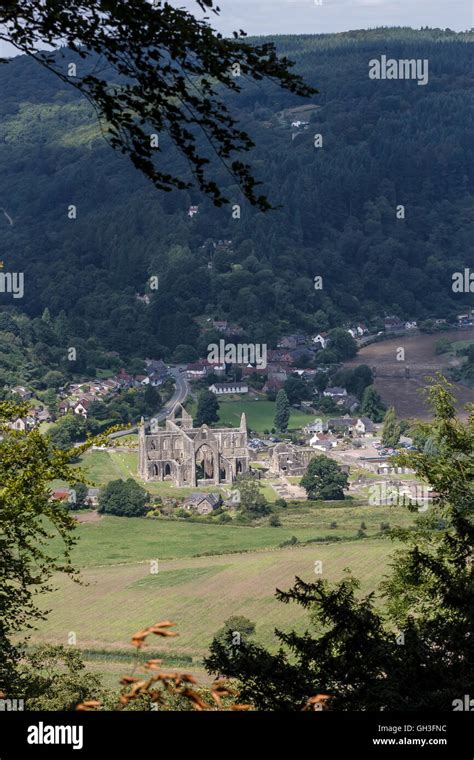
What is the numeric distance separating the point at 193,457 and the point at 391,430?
11.6 meters

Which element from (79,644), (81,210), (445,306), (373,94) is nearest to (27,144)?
(81,210)

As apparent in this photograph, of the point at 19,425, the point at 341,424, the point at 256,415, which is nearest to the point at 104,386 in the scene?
the point at 256,415

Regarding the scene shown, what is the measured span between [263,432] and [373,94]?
355 feet

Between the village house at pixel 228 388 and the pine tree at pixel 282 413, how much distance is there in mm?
6309

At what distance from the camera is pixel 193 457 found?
6419 cm

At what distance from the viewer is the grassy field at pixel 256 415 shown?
2938 inches

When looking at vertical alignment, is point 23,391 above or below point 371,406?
above

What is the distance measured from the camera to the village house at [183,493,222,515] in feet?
184

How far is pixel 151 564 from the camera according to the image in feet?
147

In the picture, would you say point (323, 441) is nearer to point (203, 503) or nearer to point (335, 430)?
point (335, 430)

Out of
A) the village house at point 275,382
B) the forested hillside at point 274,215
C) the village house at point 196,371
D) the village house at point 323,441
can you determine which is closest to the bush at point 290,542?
the village house at point 323,441

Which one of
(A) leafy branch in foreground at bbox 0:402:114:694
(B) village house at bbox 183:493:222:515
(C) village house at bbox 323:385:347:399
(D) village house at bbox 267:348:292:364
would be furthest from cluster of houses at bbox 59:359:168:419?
(A) leafy branch in foreground at bbox 0:402:114:694

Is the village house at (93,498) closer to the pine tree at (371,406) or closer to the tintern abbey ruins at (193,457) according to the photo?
the tintern abbey ruins at (193,457)

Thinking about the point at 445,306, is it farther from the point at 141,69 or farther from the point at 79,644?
the point at 141,69
